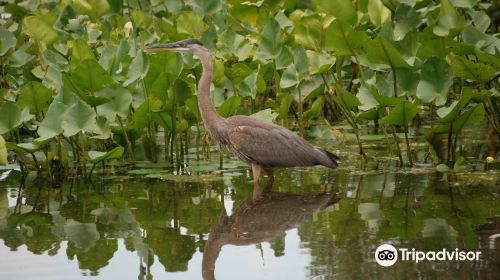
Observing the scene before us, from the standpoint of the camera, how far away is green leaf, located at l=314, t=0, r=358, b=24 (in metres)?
8.30

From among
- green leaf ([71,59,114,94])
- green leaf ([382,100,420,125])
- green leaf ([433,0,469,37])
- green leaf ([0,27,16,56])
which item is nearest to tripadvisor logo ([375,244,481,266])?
green leaf ([382,100,420,125])

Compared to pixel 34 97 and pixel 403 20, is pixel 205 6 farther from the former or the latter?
pixel 34 97

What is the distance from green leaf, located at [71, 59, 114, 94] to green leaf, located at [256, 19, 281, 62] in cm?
150

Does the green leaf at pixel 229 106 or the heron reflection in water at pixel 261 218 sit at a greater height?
the green leaf at pixel 229 106

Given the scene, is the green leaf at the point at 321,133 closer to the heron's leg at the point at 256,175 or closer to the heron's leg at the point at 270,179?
the heron's leg at the point at 270,179

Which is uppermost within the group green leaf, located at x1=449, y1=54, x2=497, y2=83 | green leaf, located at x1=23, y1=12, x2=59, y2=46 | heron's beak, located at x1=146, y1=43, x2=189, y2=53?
green leaf, located at x1=23, y1=12, x2=59, y2=46

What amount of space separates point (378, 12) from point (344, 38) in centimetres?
93

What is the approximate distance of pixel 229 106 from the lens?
815cm

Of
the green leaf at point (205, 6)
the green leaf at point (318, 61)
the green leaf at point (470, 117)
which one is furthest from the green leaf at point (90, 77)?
the green leaf at point (205, 6)

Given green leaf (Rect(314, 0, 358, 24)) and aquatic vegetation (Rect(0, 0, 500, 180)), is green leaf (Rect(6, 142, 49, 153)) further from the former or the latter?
green leaf (Rect(314, 0, 358, 24))

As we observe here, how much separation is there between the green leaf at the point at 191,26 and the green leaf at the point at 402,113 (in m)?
2.55

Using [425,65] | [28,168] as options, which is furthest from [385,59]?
[28,168]

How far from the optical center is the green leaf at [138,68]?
780 centimetres

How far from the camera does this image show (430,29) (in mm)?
8508
